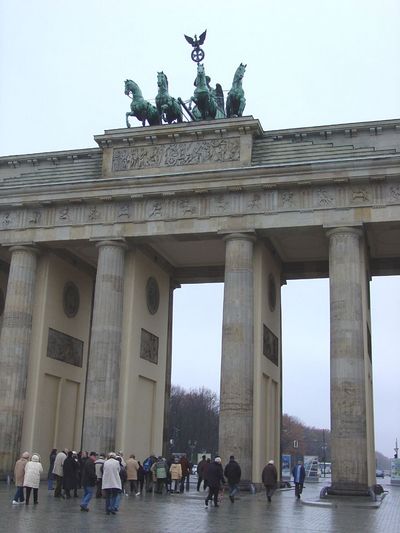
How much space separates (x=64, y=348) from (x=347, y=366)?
1538 centimetres

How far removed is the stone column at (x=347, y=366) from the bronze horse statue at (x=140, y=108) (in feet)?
36.6

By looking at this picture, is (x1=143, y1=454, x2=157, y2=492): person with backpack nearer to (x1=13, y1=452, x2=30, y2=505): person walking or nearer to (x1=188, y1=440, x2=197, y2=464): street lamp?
(x1=13, y1=452, x2=30, y2=505): person walking

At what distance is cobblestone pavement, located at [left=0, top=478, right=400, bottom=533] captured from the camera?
592 inches

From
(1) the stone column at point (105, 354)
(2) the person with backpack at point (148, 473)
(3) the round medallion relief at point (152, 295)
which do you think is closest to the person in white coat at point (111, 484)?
(2) the person with backpack at point (148, 473)

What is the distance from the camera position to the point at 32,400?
33250mm

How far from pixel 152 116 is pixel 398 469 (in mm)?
36588

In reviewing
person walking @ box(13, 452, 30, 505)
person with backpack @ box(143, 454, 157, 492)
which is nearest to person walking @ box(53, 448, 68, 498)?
person walking @ box(13, 452, 30, 505)

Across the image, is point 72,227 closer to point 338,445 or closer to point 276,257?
point 276,257

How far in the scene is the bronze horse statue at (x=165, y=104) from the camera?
1358 inches

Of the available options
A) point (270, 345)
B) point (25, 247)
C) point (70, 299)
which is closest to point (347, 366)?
point (270, 345)

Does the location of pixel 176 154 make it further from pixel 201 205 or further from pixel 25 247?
pixel 25 247

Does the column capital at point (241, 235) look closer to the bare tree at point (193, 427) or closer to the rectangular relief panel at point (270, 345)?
the rectangular relief panel at point (270, 345)

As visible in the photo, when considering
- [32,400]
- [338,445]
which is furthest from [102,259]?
[338,445]

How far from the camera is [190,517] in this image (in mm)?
17844
